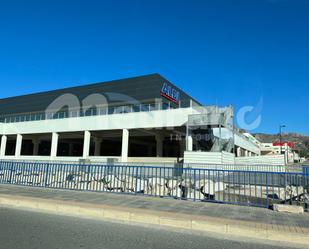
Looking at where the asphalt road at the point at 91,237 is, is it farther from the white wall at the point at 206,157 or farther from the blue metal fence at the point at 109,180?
the white wall at the point at 206,157

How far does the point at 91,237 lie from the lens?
5633mm

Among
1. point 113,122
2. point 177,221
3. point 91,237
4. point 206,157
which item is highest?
point 113,122

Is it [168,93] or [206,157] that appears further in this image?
[168,93]

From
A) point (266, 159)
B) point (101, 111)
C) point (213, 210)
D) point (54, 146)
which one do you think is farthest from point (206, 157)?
point (54, 146)

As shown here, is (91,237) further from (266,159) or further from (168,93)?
(168,93)

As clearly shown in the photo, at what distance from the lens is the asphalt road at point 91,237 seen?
5.11 meters

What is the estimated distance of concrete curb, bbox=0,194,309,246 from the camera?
18.9 ft

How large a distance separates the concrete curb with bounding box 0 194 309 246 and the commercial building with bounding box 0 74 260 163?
17.4 m

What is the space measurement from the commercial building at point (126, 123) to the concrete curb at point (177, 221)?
1737 cm

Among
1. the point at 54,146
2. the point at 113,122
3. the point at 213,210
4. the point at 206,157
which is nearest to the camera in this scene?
the point at 213,210

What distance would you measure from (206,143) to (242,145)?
1861cm

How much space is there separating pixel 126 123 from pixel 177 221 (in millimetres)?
24919

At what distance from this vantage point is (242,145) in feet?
142

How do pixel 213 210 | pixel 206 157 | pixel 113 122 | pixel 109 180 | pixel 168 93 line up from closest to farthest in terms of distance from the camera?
1. pixel 213 210
2. pixel 109 180
3. pixel 206 157
4. pixel 113 122
5. pixel 168 93
